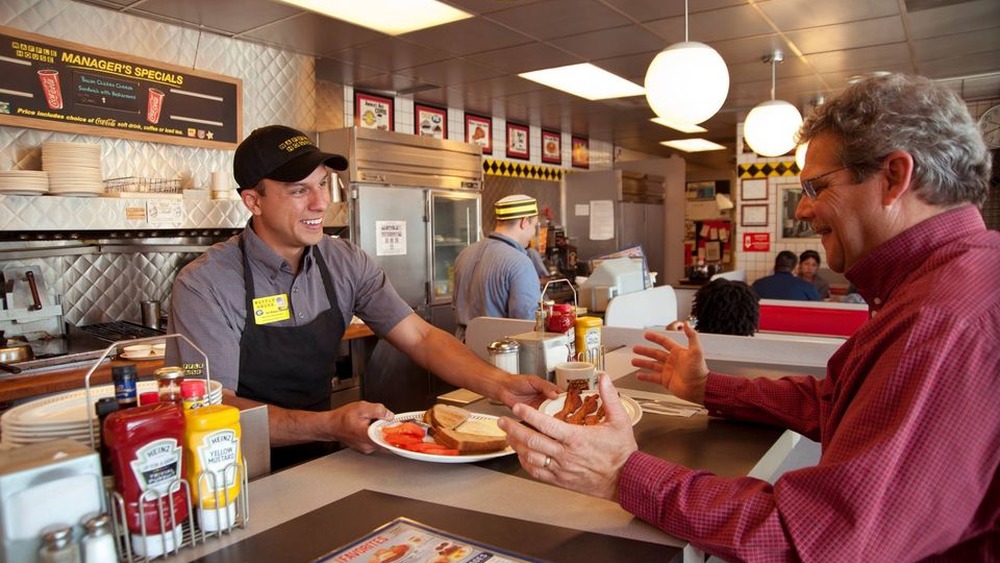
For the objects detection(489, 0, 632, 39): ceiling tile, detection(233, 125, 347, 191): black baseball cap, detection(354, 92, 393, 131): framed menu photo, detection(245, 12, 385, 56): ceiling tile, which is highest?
detection(245, 12, 385, 56): ceiling tile

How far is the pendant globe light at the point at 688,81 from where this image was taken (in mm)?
3131

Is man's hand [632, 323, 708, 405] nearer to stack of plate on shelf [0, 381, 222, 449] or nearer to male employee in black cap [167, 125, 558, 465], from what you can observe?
male employee in black cap [167, 125, 558, 465]

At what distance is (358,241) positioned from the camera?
5.03 metres

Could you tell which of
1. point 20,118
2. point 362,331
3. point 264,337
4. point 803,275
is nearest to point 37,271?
point 20,118

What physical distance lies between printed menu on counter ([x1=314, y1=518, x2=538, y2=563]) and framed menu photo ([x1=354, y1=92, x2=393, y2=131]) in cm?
519

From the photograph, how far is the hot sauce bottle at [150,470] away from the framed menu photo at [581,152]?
8.52m

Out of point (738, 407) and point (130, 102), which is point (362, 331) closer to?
point (130, 102)

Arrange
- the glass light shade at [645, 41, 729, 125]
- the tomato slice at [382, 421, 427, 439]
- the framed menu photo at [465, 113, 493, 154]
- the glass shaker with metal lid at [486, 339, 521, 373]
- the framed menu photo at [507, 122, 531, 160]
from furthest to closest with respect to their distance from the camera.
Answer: the framed menu photo at [507, 122, 531, 160] < the framed menu photo at [465, 113, 493, 154] < the glass light shade at [645, 41, 729, 125] < the glass shaker with metal lid at [486, 339, 521, 373] < the tomato slice at [382, 421, 427, 439]

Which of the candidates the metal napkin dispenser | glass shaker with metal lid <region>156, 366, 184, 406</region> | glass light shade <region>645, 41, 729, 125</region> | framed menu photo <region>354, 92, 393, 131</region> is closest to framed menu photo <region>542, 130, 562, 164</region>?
framed menu photo <region>354, 92, 393, 131</region>

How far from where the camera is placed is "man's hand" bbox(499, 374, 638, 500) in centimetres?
121

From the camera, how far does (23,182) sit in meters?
3.37

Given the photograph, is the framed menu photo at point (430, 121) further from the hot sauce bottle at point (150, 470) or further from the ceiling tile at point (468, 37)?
the hot sauce bottle at point (150, 470)

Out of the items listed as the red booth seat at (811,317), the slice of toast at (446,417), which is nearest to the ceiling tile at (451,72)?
the red booth seat at (811,317)

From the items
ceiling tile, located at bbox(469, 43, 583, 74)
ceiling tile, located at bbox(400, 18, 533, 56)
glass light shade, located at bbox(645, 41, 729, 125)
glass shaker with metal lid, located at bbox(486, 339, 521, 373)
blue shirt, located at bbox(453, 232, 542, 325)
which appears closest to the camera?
glass shaker with metal lid, located at bbox(486, 339, 521, 373)
